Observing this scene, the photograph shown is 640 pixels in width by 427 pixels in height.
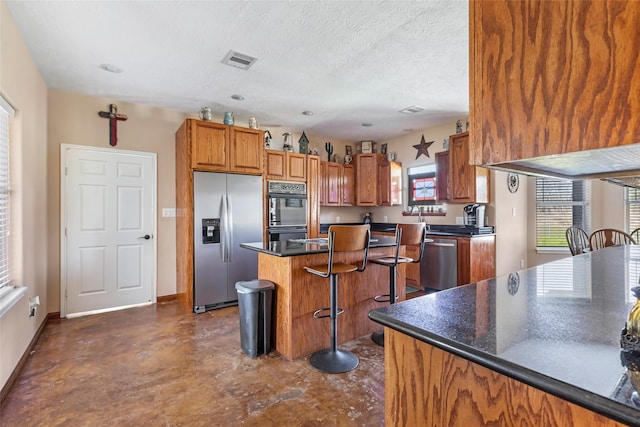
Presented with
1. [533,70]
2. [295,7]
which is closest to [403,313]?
[533,70]

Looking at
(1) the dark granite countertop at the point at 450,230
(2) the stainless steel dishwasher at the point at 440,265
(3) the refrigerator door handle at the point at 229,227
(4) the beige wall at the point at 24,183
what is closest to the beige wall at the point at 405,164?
(1) the dark granite countertop at the point at 450,230

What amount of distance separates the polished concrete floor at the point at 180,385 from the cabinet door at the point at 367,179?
10.7ft

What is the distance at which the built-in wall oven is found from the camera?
456 centimetres

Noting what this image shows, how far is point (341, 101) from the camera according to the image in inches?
159

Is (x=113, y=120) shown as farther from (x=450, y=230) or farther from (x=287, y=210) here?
(x=450, y=230)

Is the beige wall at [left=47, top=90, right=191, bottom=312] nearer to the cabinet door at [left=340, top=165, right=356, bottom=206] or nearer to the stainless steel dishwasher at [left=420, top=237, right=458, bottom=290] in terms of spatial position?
the cabinet door at [left=340, top=165, right=356, bottom=206]

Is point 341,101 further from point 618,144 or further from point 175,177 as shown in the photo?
point 618,144

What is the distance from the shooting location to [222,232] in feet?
13.0

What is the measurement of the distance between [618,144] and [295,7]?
2257 mm

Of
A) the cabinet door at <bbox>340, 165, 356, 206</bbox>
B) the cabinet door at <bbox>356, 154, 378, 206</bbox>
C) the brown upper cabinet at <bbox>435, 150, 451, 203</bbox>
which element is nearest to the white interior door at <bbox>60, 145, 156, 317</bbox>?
the cabinet door at <bbox>340, 165, 356, 206</bbox>

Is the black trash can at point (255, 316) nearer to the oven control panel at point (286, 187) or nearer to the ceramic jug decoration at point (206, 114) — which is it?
the oven control panel at point (286, 187)

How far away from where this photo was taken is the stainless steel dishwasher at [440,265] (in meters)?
4.29

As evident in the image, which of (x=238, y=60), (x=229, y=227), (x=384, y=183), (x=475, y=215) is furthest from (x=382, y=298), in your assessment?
(x=384, y=183)

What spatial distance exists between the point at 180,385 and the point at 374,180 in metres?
4.51
